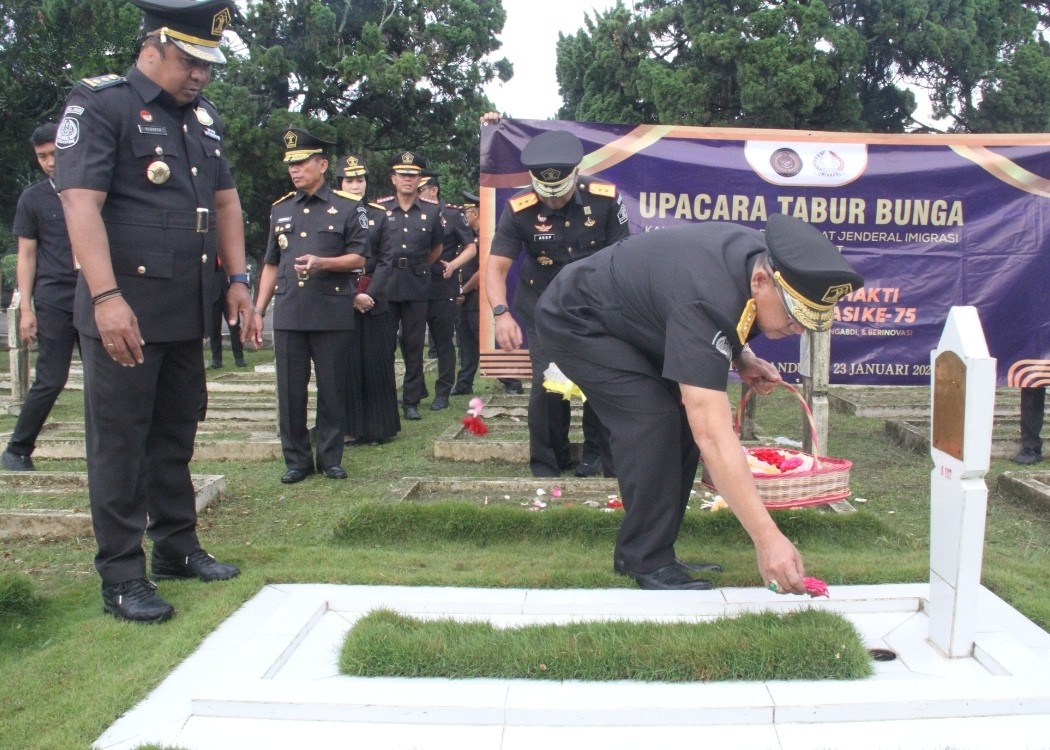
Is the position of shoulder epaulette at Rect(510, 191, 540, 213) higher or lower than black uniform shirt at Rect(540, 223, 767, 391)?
higher

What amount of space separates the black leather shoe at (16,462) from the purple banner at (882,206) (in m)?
3.48

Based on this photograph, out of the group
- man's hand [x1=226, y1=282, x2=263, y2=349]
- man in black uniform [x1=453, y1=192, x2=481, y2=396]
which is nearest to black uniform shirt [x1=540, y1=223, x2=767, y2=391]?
man's hand [x1=226, y1=282, x2=263, y2=349]

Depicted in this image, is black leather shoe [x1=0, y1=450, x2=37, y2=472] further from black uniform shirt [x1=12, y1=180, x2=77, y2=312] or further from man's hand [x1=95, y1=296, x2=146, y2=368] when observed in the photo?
man's hand [x1=95, y1=296, x2=146, y2=368]

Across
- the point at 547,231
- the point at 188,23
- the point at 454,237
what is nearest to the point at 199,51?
the point at 188,23

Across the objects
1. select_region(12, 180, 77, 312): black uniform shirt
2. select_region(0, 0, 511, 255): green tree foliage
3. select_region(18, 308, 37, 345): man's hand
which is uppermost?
select_region(0, 0, 511, 255): green tree foliage

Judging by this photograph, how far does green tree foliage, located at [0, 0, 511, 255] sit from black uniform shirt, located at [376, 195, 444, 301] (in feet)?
38.5

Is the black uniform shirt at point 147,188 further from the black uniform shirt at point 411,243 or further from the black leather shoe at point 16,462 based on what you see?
the black uniform shirt at point 411,243

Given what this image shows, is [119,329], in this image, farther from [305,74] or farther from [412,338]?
[305,74]

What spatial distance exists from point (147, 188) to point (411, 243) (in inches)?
203

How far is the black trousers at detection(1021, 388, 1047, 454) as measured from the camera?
260 inches

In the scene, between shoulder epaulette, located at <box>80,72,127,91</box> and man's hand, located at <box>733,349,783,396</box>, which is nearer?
shoulder epaulette, located at <box>80,72,127,91</box>

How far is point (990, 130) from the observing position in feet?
80.3

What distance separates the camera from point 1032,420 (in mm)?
6605

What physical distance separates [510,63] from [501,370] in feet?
72.1
